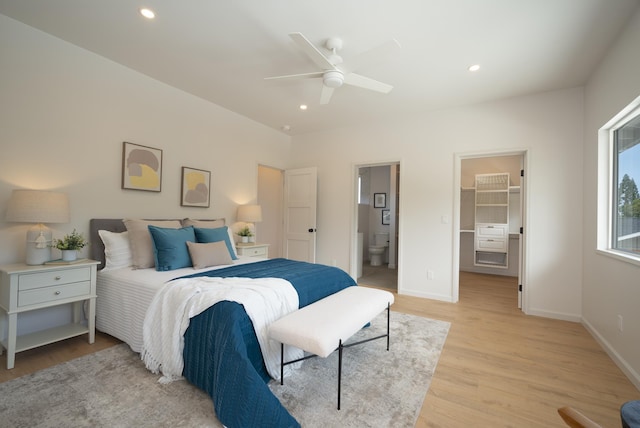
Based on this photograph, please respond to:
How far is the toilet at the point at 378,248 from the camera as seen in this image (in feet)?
22.0

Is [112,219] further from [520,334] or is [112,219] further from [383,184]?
[383,184]

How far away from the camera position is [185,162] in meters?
3.66

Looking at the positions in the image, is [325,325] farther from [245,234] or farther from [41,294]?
[245,234]

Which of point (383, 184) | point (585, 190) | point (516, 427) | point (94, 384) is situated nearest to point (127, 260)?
point (94, 384)

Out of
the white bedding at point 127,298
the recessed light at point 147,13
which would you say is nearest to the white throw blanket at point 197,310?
the white bedding at point 127,298

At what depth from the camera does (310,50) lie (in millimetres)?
2127

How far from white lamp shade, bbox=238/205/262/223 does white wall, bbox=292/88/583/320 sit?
133 centimetres

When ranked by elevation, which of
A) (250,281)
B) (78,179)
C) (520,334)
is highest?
(78,179)

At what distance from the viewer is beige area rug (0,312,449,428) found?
1568 mm

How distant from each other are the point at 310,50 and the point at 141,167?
237 centimetres

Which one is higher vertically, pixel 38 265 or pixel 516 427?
pixel 38 265

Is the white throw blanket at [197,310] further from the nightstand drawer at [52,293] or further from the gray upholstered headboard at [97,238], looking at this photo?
the gray upholstered headboard at [97,238]

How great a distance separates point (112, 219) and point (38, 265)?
2.53ft

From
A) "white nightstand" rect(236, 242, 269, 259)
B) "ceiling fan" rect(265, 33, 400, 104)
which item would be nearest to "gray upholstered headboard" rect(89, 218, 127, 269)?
"white nightstand" rect(236, 242, 269, 259)
